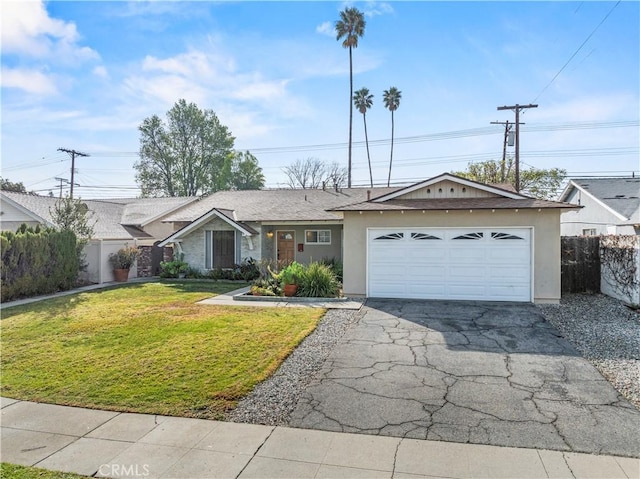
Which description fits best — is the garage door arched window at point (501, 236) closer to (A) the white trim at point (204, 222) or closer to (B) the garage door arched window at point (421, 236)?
(B) the garage door arched window at point (421, 236)

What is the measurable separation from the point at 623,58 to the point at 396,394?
1103cm

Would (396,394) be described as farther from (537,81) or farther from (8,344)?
(537,81)

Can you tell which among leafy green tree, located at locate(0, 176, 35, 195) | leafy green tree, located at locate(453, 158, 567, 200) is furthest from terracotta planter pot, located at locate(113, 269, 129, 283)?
leafy green tree, located at locate(0, 176, 35, 195)

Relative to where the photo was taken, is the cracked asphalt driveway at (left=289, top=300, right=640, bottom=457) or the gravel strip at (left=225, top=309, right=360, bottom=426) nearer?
the cracked asphalt driveway at (left=289, top=300, right=640, bottom=457)

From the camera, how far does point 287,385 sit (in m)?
5.44

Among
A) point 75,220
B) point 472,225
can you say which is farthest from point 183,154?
point 472,225

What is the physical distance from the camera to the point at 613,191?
65.3 feet

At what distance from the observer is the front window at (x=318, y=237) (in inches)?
711

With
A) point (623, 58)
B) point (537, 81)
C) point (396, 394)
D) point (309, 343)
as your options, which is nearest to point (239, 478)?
point (396, 394)

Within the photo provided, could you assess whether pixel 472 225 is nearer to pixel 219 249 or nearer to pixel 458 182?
pixel 458 182

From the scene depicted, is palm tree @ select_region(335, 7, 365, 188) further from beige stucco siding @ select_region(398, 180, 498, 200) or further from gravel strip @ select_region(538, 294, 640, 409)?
gravel strip @ select_region(538, 294, 640, 409)

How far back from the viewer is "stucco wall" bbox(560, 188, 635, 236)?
17.7 metres

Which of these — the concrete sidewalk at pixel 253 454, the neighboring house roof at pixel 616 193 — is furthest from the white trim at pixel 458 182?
the concrete sidewalk at pixel 253 454

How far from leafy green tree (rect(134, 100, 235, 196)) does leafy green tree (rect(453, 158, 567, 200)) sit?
80.8 feet
